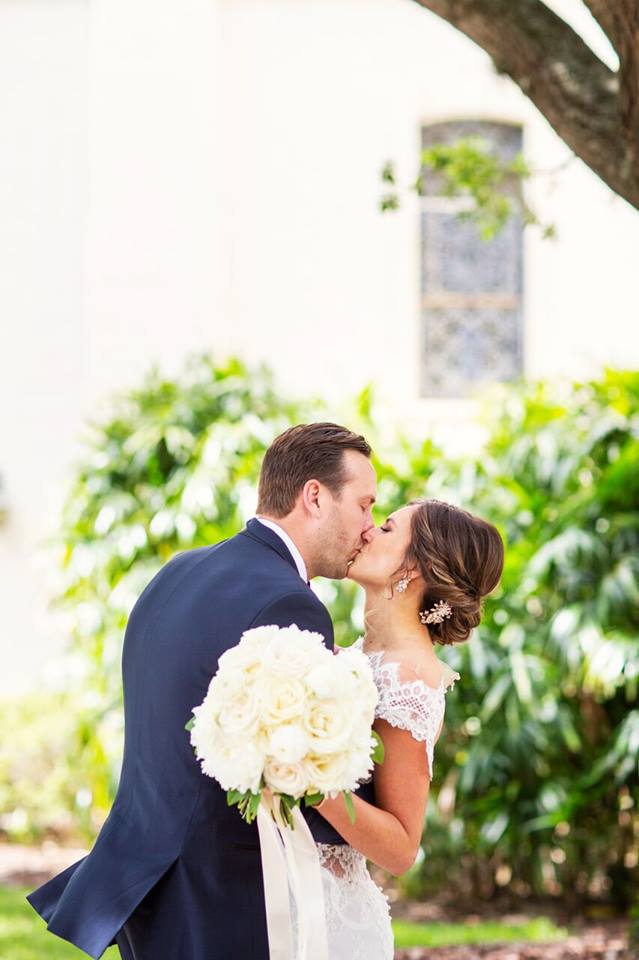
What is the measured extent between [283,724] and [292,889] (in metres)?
0.57

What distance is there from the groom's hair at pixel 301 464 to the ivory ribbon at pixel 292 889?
29.0 inches

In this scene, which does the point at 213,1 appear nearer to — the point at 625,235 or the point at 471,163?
the point at 625,235

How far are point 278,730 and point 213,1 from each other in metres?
9.54

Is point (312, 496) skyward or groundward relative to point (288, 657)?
skyward

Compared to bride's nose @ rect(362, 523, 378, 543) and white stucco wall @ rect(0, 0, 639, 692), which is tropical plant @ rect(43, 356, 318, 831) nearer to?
white stucco wall @ rect(0, 0, 639, 692)

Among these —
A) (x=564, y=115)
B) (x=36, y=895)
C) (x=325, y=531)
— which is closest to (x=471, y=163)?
(x=564, y=115)

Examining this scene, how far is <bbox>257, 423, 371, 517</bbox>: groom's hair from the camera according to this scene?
3.16m

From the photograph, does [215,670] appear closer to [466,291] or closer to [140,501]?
[140,501]

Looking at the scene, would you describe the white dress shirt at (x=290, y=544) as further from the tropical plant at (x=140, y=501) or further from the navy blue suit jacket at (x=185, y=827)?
the tropical plant at (x=140, y=501)

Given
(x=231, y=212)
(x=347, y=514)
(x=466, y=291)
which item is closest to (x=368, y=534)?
(x=347, y=514)

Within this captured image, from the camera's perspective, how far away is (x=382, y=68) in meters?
11.1

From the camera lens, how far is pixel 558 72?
4355mm

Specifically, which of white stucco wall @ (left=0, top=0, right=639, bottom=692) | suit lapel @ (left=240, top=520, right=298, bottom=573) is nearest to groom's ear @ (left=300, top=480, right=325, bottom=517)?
suit lapel @ (left=240, top=520, right=298, bottom=573)

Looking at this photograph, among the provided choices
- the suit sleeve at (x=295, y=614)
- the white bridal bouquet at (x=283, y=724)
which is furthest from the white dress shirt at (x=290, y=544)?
the white bridal bouquet at (x=283, y=724)
